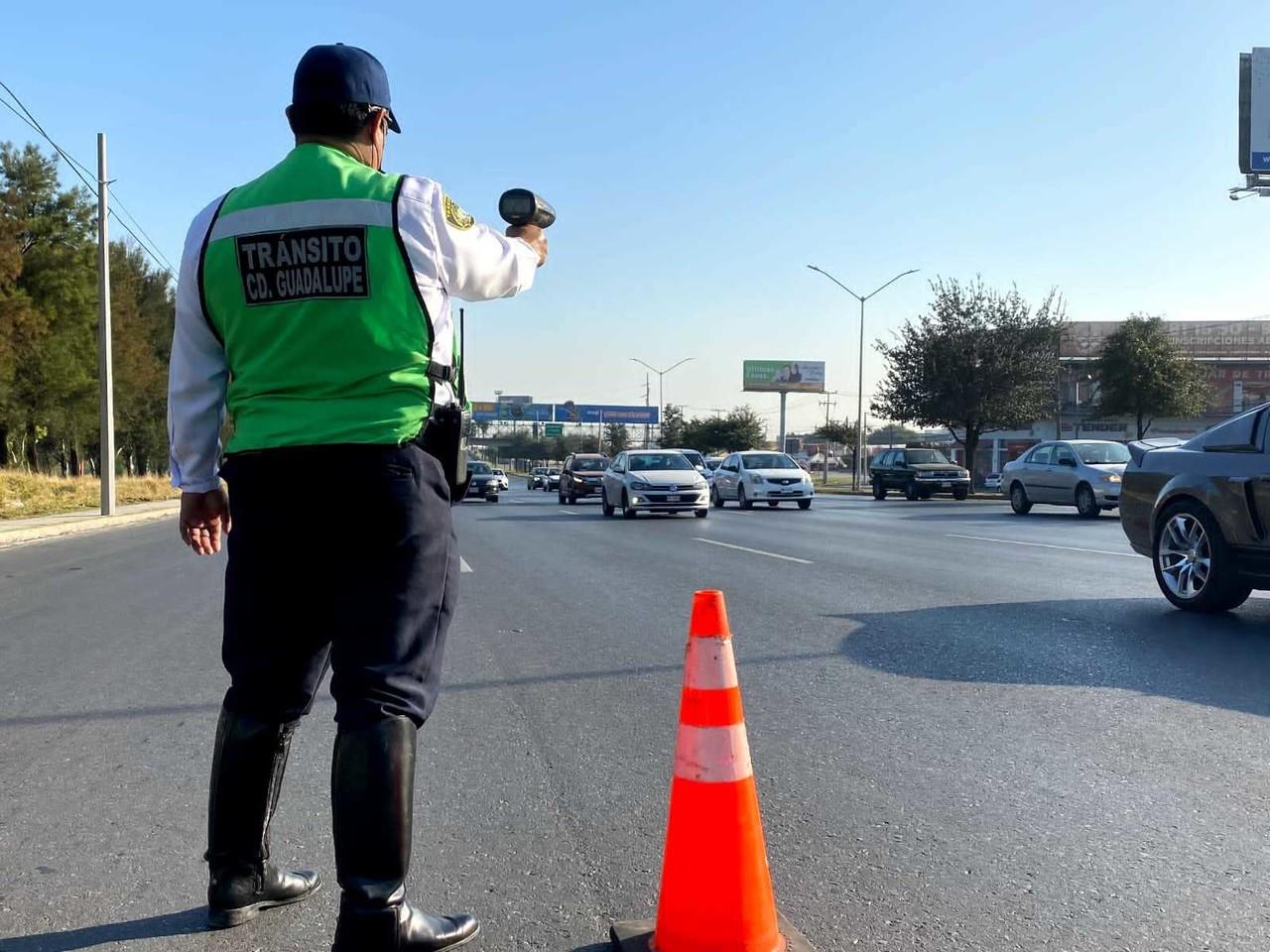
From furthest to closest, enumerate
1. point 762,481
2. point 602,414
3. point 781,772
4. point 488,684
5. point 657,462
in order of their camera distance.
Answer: point 602,414 < point 762,481 < point 657,462 < point 488,684 < point 781,772

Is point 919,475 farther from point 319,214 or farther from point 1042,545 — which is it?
point 319,214

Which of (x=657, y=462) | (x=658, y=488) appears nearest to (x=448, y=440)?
(x=658, y=488)

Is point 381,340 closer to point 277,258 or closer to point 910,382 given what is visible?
point 277,258

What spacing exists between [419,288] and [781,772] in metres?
2.45

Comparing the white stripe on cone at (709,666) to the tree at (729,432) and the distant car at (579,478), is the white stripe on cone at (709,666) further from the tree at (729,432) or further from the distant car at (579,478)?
the tree at (729,432)

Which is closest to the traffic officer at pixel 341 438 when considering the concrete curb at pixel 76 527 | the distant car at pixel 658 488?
the concrete curb at pixel 76 527

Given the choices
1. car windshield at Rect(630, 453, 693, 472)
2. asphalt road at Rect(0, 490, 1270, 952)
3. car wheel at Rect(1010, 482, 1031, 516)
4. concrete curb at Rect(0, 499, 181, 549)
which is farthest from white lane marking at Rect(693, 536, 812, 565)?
car wheel at Rect(1010, 482, 1031, 516)

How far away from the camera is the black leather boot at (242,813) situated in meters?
2.79

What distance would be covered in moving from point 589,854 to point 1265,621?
19.5 feet

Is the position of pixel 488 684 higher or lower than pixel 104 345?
lower

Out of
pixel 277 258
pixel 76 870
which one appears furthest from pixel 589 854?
pixel 277 258

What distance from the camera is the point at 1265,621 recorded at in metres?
7.64

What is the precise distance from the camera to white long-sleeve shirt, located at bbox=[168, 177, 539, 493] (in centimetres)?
→ 263

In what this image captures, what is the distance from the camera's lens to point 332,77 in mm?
2732
